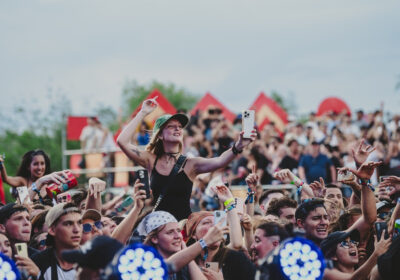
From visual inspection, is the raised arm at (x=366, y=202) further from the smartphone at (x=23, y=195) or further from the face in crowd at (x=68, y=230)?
the smartphone at (x=23, y=195)

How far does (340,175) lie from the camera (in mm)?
7883

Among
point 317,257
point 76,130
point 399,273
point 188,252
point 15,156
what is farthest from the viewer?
point 15,156

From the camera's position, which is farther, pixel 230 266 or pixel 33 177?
pixel 33 177

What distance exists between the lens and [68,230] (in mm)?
6223

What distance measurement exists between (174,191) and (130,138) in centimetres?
72

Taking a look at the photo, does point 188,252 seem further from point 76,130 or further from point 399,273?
point 76,130

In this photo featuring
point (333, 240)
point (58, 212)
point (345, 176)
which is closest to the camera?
point (333, 240)

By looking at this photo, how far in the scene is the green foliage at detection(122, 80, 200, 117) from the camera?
9112 cm

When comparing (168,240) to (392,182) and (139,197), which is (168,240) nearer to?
(139,197)

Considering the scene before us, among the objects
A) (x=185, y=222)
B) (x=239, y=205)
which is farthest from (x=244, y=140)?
(x=185, y=222)

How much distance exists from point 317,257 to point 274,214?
3361mm

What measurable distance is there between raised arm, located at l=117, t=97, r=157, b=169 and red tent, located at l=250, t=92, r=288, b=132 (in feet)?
48.7

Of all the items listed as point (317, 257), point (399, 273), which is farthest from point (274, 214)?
point (317, 257)

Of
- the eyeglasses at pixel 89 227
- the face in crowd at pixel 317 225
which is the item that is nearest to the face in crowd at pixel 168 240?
the eyeglasses at pixel 89 227
